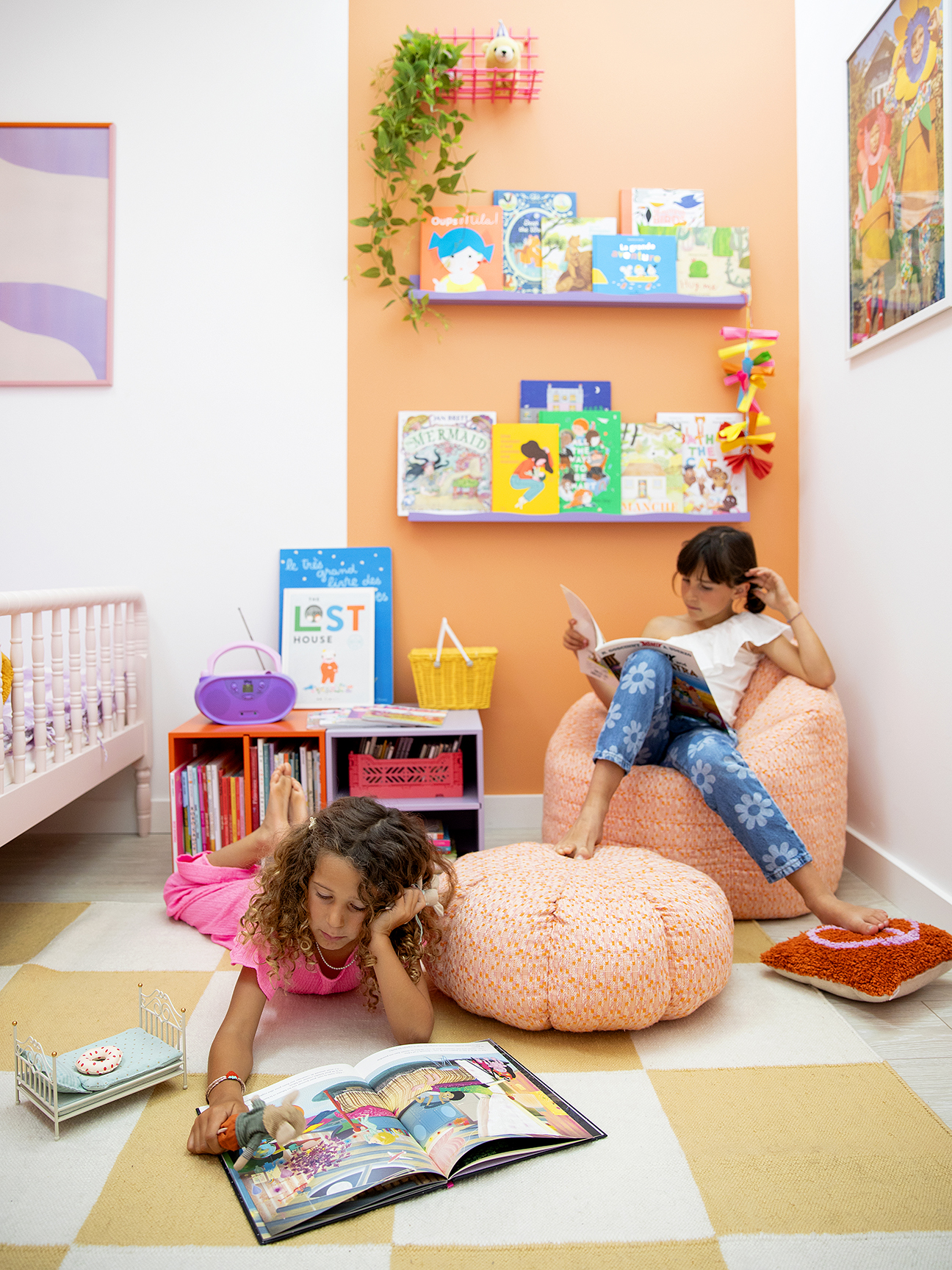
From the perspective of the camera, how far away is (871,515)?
2.16 m

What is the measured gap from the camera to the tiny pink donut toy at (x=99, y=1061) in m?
1.22

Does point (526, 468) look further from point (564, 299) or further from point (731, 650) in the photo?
point (731, 650)

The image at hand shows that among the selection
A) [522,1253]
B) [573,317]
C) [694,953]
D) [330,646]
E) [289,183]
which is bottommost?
[522,1253]

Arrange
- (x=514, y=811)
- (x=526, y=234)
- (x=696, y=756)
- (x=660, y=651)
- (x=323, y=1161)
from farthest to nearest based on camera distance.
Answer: (x=514, y=811) → (x=526, y=234) → (x=660, y=651) → (x=696, y=756) → (x=323, y=1161)

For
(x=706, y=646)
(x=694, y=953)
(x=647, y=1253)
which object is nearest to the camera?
(x=647, y=1253)

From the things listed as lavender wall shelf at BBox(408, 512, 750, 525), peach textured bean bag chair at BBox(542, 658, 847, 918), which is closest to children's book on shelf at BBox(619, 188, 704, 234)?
lavender wall shelf at BBox(408, 512, 750, 525)

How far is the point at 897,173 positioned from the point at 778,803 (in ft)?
4.63

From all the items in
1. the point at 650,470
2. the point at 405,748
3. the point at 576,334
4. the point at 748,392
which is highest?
the point at 576,334

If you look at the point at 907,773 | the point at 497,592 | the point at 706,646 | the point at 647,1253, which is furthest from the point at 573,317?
the point at 647,1253

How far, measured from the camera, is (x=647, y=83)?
2541 mm

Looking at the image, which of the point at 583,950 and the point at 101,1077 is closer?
the point at 101,1077

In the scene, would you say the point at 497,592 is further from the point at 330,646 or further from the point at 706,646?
the point at 706,646

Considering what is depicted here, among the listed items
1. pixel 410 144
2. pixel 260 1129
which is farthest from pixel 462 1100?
pixel 410 144

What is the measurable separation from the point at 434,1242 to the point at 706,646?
1.46 m
